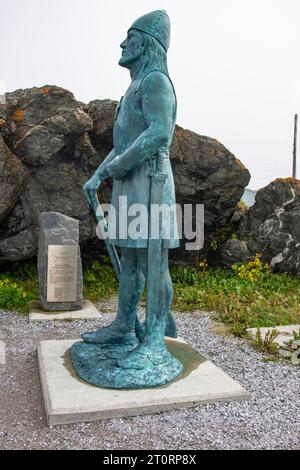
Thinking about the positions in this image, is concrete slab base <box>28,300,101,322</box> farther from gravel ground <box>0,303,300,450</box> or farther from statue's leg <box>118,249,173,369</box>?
statue's leg <box>118,249,173,369</box>

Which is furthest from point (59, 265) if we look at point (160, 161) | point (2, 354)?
point (160, 161)

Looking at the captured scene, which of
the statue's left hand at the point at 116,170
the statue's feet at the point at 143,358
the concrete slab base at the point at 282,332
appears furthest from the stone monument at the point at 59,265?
the statue's left hand at the point at 116,170

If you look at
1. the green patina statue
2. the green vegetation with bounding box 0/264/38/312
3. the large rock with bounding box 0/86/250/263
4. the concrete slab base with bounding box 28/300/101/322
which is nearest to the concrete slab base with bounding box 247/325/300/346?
the green patina statue

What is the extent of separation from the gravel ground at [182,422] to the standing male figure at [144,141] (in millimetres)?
546

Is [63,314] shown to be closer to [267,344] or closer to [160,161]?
[267,344]

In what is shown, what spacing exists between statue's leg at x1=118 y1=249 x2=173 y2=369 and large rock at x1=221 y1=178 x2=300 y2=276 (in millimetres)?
5606

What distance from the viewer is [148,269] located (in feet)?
11.8

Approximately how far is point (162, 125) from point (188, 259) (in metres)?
6.18

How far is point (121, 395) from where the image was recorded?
130 inches

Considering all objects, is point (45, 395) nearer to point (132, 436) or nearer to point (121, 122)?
point (132, 436)

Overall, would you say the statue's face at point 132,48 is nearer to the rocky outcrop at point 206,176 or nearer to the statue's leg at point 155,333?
the statue's leg at point 155,333

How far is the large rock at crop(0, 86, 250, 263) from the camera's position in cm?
789

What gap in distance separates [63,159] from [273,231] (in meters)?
4.46

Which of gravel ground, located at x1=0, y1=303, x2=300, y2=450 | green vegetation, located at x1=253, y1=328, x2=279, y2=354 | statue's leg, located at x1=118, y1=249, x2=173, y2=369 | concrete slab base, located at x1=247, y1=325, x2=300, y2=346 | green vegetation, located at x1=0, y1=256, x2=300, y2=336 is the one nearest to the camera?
gravel ground, located at x1=0, y1=303, x2=300, y2=450
